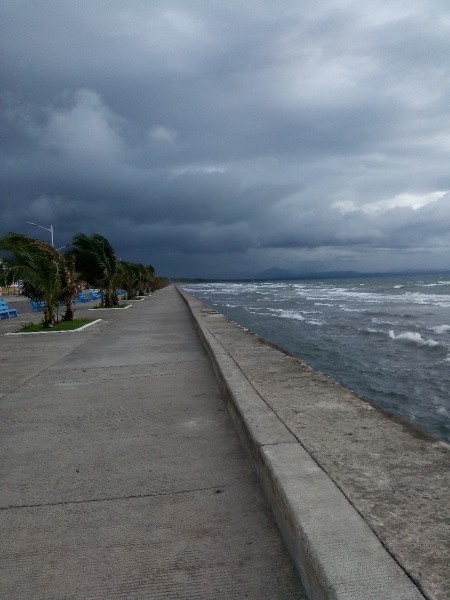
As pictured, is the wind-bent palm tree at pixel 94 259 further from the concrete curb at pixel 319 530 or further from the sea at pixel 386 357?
the concrete curb at pixel 319 530

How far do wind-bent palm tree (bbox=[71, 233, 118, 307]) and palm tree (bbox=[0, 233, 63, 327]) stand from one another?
24.9ft

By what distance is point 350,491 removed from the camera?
244cm

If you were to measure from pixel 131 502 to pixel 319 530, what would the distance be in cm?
127

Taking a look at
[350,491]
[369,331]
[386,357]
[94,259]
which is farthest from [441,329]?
[350,491]

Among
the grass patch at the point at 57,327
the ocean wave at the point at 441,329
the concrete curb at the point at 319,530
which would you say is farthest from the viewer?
the ocean wave at the point at 441,329

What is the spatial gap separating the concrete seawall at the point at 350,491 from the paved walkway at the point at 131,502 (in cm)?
21

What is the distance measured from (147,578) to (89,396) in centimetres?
364

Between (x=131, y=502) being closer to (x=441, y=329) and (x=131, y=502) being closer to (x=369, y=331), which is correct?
(x=369, y=331)

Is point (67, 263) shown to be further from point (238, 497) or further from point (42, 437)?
point (238, 497)

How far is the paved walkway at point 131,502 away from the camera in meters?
2.13

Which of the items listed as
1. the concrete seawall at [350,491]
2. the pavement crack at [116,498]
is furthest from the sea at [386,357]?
the pavement crack at [116,498]

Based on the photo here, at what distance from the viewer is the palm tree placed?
1278 cm

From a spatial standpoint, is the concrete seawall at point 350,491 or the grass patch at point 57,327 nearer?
the concrete seawall at point 350,491

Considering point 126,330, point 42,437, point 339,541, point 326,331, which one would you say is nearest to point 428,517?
point 339,541
